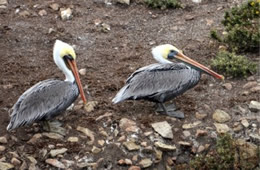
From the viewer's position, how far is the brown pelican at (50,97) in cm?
552

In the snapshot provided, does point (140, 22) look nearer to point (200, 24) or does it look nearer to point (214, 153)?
point (200, 24)

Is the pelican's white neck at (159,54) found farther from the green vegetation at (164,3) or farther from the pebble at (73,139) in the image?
the green vegetation at (164,3)

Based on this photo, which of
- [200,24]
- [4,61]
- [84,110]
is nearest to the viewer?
[84,110]

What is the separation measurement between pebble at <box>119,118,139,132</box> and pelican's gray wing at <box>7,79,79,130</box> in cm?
58

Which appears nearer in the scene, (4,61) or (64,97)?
(64,97)

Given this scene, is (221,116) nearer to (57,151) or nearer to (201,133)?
(201,133)

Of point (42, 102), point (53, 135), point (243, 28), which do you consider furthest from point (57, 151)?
point (243, 28)

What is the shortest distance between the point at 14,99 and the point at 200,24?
3.15 meters

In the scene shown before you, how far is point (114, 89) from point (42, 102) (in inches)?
44.9

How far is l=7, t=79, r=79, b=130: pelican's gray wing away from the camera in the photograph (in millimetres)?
5508

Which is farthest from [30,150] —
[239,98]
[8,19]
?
[8,19]

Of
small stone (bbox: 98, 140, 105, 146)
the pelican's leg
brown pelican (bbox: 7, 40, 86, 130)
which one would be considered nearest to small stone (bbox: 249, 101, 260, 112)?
the pelican's leg

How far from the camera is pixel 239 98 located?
6344 millimetres

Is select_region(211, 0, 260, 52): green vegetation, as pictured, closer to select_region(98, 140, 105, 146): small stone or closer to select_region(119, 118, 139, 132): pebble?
select_region(119, 118, 139, 132): pebble
